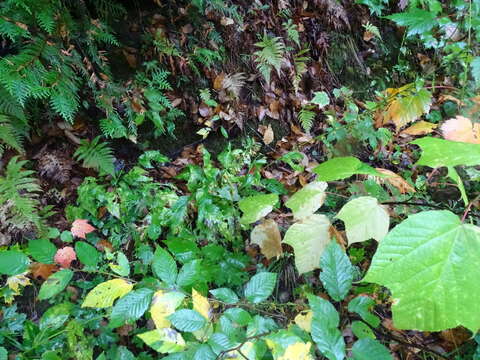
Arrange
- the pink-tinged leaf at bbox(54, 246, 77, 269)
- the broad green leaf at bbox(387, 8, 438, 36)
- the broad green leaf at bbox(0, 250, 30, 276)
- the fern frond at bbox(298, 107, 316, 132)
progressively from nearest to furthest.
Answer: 1. the broad green leaf at bbox(0, 250, 30, 276)
2. the broad green leaf at bbox(387, 8, 438, 36)
3. the pink-tinged leaf at bbox(54, 246, 77, 269)
4. the fern frond at bbox(298, 107, 316, 132)

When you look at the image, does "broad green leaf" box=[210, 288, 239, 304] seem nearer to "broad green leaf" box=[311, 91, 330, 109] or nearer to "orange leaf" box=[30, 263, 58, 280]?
"orange leaf" box=[30, 263, 58, 280]

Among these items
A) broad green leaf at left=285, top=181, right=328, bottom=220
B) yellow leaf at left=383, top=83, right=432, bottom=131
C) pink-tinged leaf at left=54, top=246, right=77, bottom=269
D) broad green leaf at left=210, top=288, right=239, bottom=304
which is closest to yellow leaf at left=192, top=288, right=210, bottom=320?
broad green leaf at left=210, top=288, right=239, bottom=304

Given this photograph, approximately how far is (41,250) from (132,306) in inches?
20.9

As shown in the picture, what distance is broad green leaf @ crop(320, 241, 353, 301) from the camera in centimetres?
111

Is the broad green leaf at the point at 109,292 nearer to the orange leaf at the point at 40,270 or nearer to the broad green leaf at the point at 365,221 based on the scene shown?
the broad green leaf at the point at 365,221

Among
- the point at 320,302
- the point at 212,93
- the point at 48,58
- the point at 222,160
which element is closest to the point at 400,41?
the point at 212,93

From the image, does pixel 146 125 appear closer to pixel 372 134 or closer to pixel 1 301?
pixel 1 301

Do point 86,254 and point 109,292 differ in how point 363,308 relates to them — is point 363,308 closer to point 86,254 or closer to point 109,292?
point 109,292

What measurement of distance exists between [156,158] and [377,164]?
2.23m

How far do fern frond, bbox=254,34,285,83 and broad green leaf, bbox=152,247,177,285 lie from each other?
2.39 m

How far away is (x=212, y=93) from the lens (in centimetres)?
316

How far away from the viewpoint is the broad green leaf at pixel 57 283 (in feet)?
4.56

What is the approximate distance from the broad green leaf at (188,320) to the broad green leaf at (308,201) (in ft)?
1.38

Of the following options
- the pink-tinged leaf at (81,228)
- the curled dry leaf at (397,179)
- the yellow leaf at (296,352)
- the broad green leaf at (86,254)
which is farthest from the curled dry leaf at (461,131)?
the pink-tinged leaf at (81,228)
